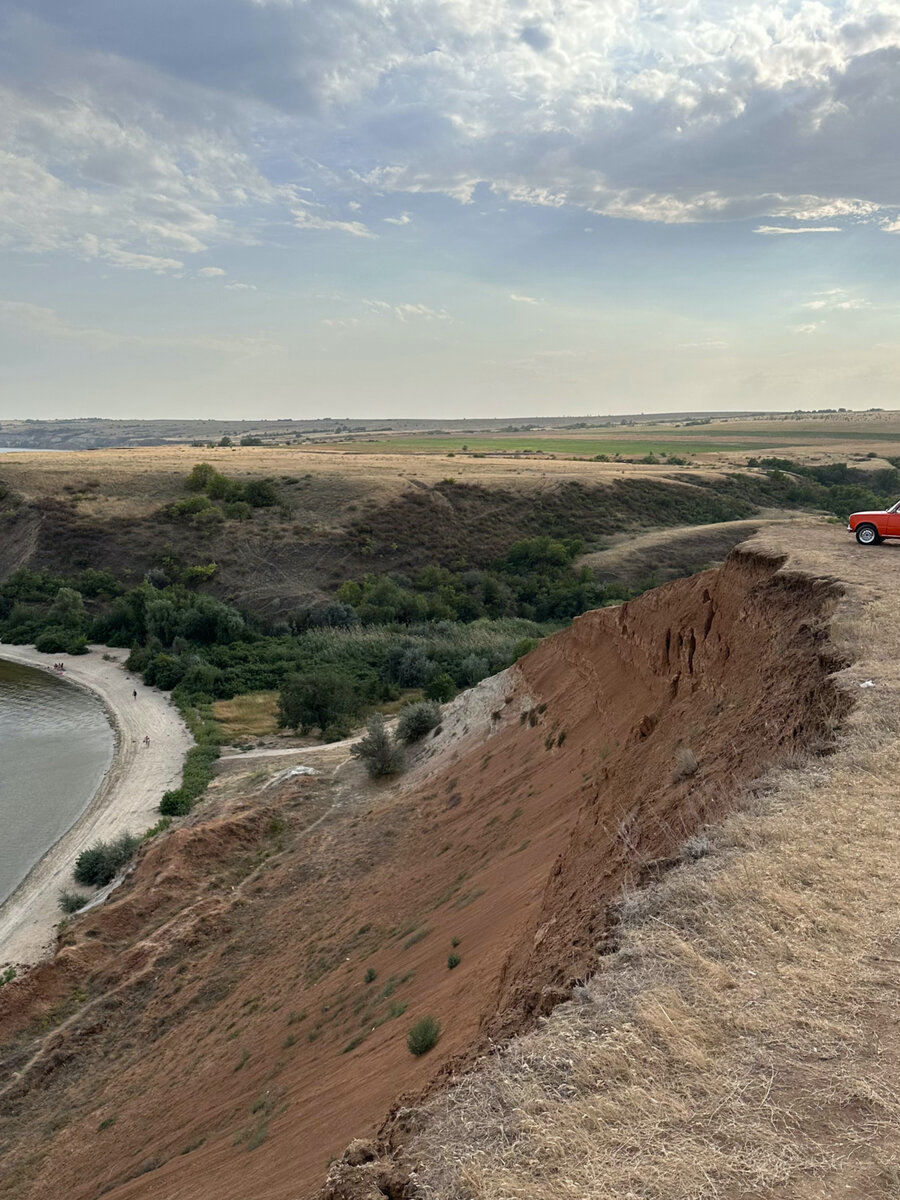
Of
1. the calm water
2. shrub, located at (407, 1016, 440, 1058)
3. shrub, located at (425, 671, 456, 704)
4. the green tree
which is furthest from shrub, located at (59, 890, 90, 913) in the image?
shrub, located at (407, 1016, 440, 1058)

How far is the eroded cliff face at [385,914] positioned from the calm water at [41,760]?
440 inches

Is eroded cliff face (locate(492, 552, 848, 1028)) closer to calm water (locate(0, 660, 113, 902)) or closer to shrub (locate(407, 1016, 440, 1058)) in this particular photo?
shrub (locate(407, 1016, 440, 1058))

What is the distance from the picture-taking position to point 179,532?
71.6 m

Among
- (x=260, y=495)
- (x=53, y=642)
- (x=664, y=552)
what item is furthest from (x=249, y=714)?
(x=260, y=495)

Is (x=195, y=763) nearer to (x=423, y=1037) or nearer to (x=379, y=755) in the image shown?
(x=379, y=755)

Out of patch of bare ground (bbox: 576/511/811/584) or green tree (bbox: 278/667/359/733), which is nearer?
green tree (bbox: 278/667/359/733)

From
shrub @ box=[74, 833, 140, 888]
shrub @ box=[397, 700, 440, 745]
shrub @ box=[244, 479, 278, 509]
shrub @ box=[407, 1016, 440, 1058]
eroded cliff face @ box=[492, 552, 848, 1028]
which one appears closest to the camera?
eroded cliff face @ box=[492, 552, 848, 1028]

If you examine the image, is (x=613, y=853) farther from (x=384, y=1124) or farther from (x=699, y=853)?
(x=384, y=1124)

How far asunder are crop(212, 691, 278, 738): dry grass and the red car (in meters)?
30.3

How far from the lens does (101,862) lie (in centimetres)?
2602

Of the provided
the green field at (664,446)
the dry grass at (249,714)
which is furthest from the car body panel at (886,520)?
the green field at (664,446)

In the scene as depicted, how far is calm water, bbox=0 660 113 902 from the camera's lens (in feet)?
100

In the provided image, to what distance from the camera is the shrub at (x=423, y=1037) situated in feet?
26.7

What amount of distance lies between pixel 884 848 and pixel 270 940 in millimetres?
15289
